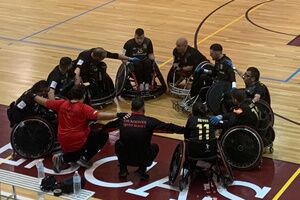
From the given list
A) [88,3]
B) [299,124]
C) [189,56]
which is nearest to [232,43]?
[189,56]

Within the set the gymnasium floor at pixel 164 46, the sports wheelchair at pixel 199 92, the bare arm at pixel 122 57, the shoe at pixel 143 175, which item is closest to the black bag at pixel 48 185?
the gymnasium floor at pixel 164 46

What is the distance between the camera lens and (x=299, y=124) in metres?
12.0

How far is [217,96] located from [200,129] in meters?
2.28

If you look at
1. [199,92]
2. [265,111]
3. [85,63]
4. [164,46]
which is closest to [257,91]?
[265,111]

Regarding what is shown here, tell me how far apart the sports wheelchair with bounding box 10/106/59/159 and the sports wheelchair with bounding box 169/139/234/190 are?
2.25m

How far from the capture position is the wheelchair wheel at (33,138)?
10.4 metres

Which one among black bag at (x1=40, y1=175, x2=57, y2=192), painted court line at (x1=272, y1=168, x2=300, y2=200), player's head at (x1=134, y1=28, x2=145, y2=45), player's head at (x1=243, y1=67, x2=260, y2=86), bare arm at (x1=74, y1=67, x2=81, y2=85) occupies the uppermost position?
player's head at (x1=134, y1=28, x2=145, y2=45)

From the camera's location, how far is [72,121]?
32.6 ft

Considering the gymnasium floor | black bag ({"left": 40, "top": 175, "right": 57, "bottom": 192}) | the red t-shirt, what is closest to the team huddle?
the red t-shirt

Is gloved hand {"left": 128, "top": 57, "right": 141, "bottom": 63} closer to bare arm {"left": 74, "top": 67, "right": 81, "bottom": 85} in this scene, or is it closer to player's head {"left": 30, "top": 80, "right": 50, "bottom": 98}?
bare arm {"left": 74, "top": 67, "right": 81, "bottom": 85}

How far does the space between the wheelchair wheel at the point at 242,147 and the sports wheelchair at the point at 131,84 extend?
3.45 meters

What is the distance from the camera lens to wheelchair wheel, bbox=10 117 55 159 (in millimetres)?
10406

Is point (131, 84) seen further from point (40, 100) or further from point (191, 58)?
point (40, 100)

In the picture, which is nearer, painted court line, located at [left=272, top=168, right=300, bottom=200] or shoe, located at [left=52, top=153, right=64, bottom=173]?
painted court line, located at [left=272, top=168, right=300, bottom=200]
